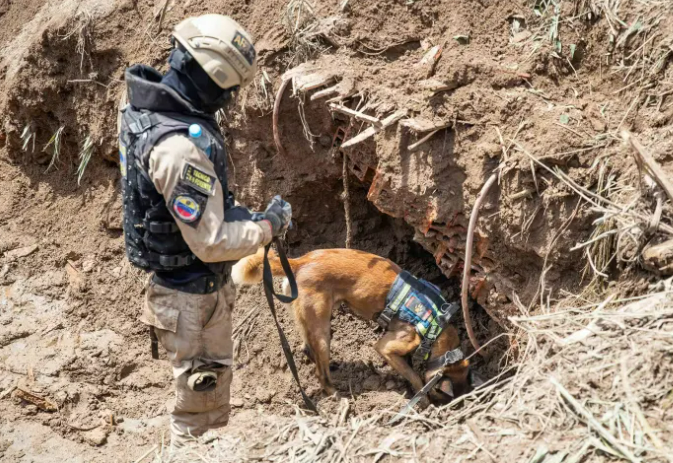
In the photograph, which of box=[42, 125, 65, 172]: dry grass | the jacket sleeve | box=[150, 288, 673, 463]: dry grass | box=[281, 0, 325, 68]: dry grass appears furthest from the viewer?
box=[42, 125, 65, 172]: dry grass

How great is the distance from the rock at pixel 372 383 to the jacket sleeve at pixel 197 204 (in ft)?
9.56

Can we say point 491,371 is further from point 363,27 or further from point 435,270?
point 363,27

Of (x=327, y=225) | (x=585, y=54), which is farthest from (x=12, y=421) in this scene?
(x=585, y=54)

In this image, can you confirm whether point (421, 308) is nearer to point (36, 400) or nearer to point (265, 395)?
point (265, 395)

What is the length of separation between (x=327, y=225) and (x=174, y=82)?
3459 mm

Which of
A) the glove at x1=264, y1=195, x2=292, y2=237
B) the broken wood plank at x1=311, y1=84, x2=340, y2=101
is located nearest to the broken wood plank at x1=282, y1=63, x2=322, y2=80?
the broken wood plank at x1=311, y1=84, x2=340, y2=101

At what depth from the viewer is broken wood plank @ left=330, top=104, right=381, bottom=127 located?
5.61 meters

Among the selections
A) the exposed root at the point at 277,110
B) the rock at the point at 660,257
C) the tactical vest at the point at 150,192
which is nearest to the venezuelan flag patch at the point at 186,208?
the tactical vest at the point at 150,192

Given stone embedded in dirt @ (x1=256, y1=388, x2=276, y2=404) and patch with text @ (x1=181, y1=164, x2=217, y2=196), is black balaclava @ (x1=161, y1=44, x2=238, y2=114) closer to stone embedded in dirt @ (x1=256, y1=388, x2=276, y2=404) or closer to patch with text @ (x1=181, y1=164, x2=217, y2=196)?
patch with text @ (x1=181, y1=164, x2=217, y2=196)

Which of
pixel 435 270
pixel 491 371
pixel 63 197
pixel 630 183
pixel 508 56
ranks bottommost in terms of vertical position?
pixel 491 371

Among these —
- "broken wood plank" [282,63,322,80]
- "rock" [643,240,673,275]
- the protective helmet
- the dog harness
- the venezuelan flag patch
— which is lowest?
the dog harness

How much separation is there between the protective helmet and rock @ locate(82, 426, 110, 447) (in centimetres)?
343

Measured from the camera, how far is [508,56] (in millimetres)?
5691

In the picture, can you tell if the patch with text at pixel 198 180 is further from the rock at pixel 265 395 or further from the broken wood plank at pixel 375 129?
the rock at pixel 265 395
